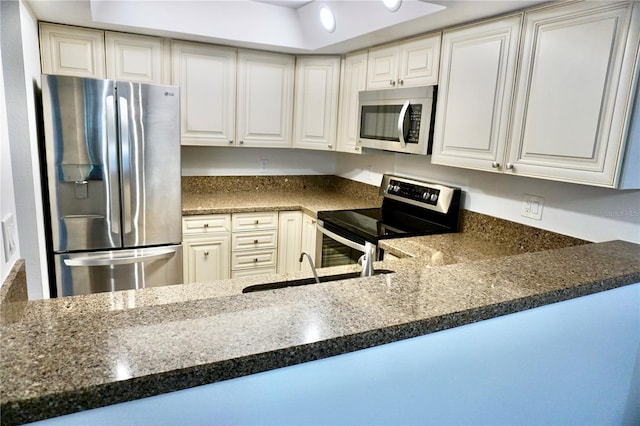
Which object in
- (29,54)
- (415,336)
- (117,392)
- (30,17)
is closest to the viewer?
(117,392)

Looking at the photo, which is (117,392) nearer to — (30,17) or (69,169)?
(69,169)

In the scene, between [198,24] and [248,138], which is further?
[248,138]

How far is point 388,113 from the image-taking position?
8.67 ft

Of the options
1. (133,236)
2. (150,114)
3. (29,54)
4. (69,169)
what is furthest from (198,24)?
(133,236)

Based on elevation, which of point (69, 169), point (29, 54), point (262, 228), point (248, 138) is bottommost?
point (262, 228)

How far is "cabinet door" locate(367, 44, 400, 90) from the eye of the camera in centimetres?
265

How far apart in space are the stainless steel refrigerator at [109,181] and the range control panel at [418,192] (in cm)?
149

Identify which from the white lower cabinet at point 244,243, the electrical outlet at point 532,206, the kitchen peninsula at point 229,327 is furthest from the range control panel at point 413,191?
the kitchen peninsula at point 229,327

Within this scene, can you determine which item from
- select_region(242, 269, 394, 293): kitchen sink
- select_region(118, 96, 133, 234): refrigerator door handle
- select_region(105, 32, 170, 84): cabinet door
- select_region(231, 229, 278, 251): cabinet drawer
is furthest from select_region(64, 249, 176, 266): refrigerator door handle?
select_region(242, 269, 394, 293): kitchen sink

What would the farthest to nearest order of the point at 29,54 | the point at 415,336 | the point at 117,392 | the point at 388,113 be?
the point at 388,113 → the point at 29,54 → the point at 415,336 → the point at 117,392

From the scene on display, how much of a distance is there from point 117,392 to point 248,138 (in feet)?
9.29

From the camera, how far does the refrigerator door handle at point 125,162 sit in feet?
7.48

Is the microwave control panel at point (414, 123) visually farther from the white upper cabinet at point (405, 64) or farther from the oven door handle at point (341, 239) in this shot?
the oven door handle at point (341, 239)

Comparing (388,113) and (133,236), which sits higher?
(388,113)
